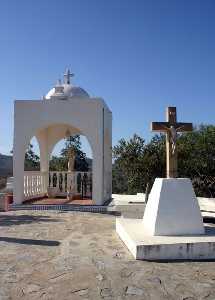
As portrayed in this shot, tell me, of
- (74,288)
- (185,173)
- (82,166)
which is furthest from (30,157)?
(74,288)

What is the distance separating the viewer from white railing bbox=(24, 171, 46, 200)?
15.0m

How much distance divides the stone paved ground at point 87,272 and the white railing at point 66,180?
723cm

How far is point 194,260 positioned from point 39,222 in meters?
5.08

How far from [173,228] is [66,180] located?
9577 mm

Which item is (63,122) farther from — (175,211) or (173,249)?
(173,249)

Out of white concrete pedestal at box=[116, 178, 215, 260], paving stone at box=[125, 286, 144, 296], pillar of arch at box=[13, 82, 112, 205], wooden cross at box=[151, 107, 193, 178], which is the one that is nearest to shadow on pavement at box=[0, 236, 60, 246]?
white concrete pedestal at box=[116, 178, 215, 260]

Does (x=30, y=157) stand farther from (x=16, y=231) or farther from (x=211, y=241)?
(x=211, y=241)

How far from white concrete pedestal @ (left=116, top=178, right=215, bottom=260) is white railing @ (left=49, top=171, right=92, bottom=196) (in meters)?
8.15

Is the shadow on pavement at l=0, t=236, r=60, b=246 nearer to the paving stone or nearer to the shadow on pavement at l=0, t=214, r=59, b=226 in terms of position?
A: the shadow on pavement at l=0, t=214, r=59, b=226

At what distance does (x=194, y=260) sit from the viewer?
6379 millimetres

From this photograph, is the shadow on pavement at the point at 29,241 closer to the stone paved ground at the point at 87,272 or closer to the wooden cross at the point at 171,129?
the stone paved ground at the point at 87,272

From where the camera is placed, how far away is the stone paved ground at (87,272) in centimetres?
488

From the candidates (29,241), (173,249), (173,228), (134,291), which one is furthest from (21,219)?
(134,291)

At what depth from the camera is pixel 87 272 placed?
5.69 meters
